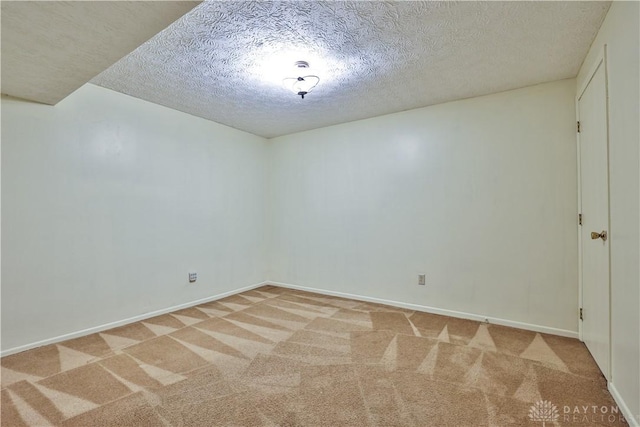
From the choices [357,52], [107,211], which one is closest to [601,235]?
[357,52]

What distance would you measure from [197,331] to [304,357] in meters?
1.25

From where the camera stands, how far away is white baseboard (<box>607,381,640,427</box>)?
153cm

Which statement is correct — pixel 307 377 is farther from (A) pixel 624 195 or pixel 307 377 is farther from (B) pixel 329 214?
(B) pixel 329 214

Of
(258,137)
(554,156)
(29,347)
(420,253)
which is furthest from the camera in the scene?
(258,137)

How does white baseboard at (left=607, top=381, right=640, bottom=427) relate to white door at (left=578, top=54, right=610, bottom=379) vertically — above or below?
below

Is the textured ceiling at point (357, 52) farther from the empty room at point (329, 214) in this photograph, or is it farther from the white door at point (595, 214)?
the white door at point (595, 214)

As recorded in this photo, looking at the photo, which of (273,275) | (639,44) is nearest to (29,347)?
(273,275)

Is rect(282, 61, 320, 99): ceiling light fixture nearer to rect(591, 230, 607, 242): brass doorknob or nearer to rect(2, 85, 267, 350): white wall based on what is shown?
rect(2, 85, 267, 350): white wall

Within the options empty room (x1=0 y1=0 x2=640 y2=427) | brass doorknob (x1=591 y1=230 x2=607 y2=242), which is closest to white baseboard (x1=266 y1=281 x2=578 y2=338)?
empty room (x1=0 y1=0 x2=640 y2=427)

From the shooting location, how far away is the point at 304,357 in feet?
8.04

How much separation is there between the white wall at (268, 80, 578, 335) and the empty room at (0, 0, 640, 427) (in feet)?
0.08

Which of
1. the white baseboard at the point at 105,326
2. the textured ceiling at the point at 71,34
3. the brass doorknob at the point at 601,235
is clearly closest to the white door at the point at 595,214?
the brass doorknob at the point at 601,235

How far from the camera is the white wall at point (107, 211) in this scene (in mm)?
2598

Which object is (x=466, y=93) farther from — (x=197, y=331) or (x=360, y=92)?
(x=197, y=331)
